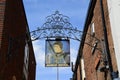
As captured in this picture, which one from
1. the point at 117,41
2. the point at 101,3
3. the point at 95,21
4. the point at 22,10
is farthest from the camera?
the point at 22,10

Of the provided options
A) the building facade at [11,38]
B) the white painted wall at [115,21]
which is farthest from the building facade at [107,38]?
the building facade at [11,38]

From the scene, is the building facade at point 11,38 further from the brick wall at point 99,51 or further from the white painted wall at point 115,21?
the white painted wall at point 115,21

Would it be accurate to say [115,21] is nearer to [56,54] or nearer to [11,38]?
[56,54]

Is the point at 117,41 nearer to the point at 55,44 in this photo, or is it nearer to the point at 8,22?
the point at 55,44

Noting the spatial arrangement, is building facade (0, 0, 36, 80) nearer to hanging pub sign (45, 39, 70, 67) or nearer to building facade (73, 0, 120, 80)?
hanging pub sign (45, 39, 70, 67)

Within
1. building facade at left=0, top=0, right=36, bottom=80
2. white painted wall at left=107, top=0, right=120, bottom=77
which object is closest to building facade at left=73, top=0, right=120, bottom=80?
white painted wall at left=107, top=0, right=120, bottom=77

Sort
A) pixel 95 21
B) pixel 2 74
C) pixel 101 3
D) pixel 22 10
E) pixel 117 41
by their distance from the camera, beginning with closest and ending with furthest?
pixel 117 41
pixel 2 74
pixel 101 3
pixel 95 21
pixel 22 10

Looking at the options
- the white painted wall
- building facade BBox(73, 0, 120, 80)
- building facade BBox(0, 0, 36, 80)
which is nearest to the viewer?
the white painted wall

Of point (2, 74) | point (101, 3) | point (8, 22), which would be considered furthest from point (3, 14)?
point (101, 3)

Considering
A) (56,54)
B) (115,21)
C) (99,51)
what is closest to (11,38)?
(56,54)

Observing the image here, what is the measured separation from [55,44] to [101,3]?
2387 millimetres

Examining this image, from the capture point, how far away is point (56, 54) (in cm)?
1245

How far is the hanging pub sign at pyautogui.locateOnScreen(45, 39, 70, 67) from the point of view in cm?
1230

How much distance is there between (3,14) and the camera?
39.6 feet
